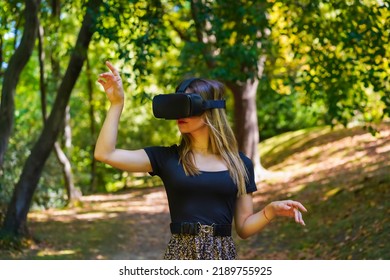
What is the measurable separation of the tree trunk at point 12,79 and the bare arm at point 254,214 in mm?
7952

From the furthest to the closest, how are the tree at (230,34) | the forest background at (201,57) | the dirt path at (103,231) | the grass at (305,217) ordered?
the dirt path at (103,231) → the grass at (305,217) → the tree at (230,34) → the forest background at (201,57)

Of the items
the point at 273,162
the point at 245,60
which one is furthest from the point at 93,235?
the point at 273,162

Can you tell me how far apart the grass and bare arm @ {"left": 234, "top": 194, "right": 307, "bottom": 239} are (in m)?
5.12

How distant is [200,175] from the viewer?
295 centimetres

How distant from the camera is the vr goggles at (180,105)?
2.96 metres

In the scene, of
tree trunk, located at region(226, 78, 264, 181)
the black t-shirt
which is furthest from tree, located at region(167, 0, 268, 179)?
tree trunk, located at region(226, 78, 264, 181)

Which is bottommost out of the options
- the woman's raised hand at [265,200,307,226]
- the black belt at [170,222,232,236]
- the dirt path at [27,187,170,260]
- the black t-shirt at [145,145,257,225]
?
the dirt path at [27,187,170,260]

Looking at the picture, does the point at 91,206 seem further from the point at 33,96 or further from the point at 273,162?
the point at 33,96

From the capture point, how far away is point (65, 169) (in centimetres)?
1714

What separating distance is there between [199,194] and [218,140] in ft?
0.96

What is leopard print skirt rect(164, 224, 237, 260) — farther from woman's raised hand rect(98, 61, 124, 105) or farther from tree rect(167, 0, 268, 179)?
tree rect(167, 0, 268, 179)

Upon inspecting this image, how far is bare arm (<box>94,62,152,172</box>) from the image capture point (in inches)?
115

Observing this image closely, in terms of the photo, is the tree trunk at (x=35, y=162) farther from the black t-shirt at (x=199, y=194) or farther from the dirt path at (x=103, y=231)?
the black t-shirt at (x=199, y=194)

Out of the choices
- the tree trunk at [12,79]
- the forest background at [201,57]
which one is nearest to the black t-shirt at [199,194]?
the forest background at [201,57]
